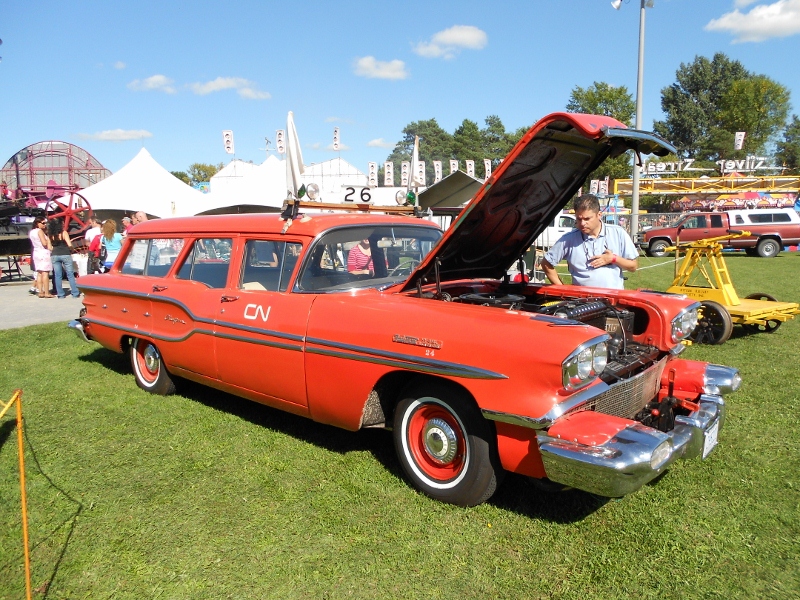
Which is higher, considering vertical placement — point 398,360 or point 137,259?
point 137,259

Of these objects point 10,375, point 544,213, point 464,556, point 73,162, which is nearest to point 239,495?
point 464,556

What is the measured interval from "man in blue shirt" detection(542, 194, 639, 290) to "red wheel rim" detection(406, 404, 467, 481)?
2175 mm

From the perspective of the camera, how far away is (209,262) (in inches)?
182

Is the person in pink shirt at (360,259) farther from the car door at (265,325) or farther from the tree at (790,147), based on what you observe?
the tree at (790,147)

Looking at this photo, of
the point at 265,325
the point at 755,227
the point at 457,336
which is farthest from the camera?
the point at 755,227

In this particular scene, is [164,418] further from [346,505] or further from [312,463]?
[346,505]

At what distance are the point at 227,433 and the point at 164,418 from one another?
72 centimetres

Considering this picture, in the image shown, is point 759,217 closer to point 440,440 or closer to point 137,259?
point 137,259

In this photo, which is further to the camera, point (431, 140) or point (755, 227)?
point (431, 140)

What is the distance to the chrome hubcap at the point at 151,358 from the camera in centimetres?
527

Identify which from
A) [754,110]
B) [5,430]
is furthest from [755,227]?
[754,110]

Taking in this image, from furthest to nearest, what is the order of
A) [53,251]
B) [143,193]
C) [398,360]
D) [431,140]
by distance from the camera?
1. [431,140]
2. [143,193]
3. [53,251]
4. [398,360]

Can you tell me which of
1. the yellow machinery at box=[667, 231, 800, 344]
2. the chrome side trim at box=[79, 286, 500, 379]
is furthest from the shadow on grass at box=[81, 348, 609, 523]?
the yellow machinery at box=[667, 231, 800, 344]

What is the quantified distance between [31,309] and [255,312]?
8.59 meters
